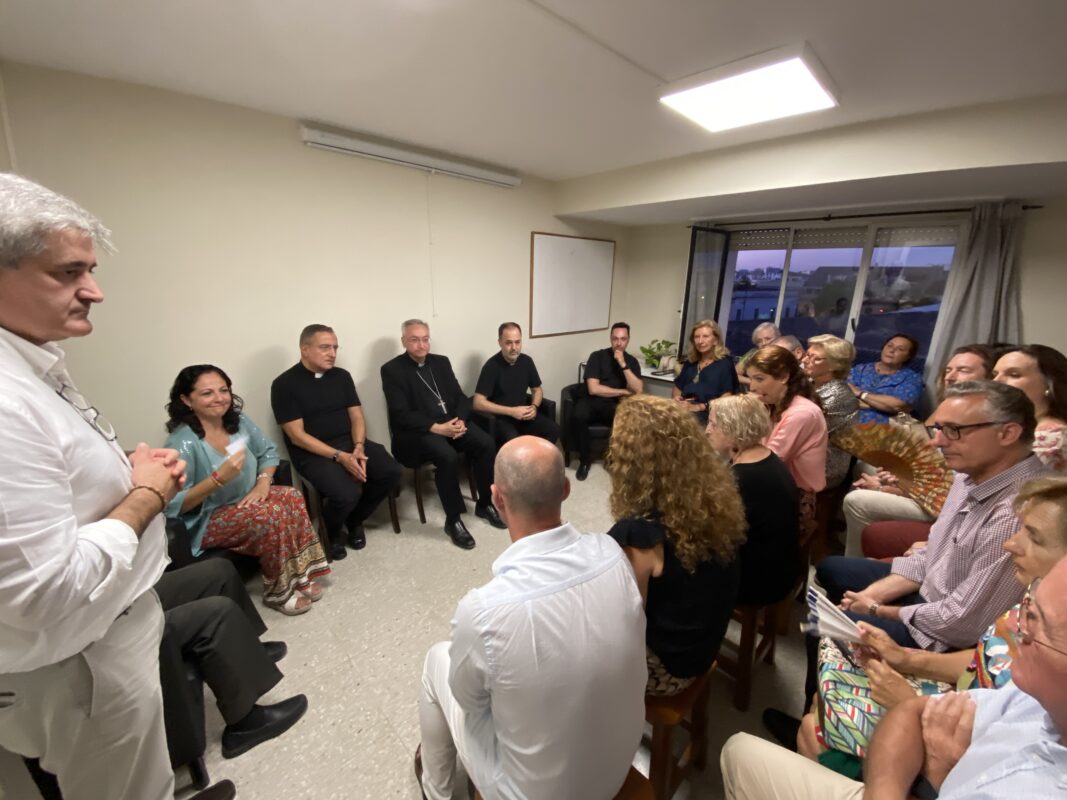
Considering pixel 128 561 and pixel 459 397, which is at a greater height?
pixel 128 561

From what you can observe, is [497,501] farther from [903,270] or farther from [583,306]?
[903,270]

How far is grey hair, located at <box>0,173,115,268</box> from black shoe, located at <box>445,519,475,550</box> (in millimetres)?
2228

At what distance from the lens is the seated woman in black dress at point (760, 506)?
1415 mm

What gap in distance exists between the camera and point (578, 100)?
2.10 m

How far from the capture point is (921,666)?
3.63 feet

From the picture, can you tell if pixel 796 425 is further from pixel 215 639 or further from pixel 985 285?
pixel 985 285

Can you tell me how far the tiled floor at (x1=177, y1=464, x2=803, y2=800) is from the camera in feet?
4.49

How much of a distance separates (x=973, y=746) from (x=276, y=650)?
88.7 inches

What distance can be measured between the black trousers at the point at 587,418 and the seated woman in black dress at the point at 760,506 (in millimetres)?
2127

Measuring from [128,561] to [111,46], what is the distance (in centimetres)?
206

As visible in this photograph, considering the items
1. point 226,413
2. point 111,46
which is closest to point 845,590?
point 226,413

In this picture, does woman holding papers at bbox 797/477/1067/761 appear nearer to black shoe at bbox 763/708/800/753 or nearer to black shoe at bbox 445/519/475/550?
black shoe at bbox 763/708/800/753

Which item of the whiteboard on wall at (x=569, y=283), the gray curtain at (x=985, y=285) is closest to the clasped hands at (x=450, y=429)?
the whiteboard on wall at (x=569, y=283)

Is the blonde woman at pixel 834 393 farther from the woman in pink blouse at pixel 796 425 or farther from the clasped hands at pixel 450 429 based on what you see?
the clasped hands at pixel 450 429
